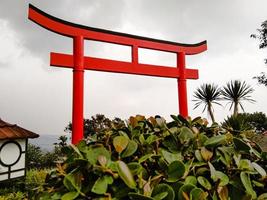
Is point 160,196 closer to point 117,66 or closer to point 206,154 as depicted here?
point 206,154

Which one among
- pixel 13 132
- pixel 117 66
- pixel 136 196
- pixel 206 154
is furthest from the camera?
pixel 117 66

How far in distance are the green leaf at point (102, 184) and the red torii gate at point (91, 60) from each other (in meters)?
5.15

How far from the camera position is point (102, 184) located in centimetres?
86

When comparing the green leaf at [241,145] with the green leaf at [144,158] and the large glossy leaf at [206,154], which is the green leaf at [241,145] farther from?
the green leaf at [144,158]

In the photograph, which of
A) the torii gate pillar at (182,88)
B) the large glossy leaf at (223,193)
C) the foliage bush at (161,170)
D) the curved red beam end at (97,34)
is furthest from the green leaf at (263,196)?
the torii gate pillar at (182,88)

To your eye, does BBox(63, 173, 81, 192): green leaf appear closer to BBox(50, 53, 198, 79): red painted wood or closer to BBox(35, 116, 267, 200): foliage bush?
BBox(35, 116, 267, 200): foliage bush

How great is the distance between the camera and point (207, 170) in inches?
38.6

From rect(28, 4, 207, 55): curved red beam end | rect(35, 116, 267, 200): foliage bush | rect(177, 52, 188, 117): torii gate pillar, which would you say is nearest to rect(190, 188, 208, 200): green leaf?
rect(35, 116, 267, 200): foliage bush

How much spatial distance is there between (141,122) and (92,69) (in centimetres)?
519

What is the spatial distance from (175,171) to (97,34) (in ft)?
19.3

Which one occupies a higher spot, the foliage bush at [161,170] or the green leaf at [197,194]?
the foliage bush at [161,170]

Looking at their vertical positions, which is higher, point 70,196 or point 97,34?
point 97,34

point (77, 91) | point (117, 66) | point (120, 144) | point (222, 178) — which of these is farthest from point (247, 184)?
point (117, 66)

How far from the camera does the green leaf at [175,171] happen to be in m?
0.90
